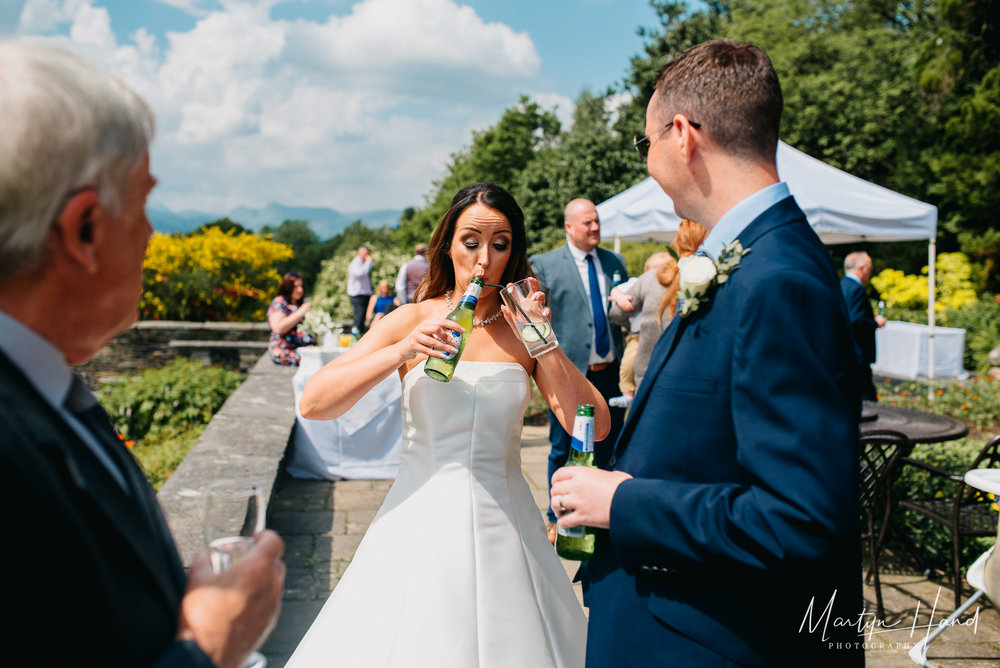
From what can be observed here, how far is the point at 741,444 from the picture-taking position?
1.37 metres

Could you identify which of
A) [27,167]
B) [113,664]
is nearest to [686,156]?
[27,167]

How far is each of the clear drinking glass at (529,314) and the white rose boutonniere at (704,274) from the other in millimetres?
886

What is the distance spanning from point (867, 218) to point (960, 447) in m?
2.81

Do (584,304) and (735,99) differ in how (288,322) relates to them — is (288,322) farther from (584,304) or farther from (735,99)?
(735,99)

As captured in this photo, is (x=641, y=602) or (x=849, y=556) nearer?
(x=849, y=556)

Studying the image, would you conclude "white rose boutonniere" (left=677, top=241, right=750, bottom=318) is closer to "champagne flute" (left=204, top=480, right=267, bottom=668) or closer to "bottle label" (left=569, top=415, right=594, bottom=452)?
"bottle label" (left=569, top=415, right=594, bottom=452)

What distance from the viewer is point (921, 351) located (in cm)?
1383

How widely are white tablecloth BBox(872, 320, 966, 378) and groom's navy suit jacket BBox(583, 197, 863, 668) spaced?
13996 millimetres

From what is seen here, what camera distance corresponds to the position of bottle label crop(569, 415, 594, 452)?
198cm

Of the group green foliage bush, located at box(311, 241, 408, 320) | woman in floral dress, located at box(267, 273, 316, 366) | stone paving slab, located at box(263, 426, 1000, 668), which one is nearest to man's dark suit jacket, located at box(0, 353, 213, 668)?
stone paving slab, located at box(263, 426, 1000, 668)

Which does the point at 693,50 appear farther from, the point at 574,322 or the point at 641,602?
the point at 574,322

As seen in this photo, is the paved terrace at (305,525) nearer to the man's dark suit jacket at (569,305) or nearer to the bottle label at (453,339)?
the bottle label at (453,339)

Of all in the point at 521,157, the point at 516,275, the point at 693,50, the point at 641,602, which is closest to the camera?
the point at 641,602

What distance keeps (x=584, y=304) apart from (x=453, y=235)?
311 cm
